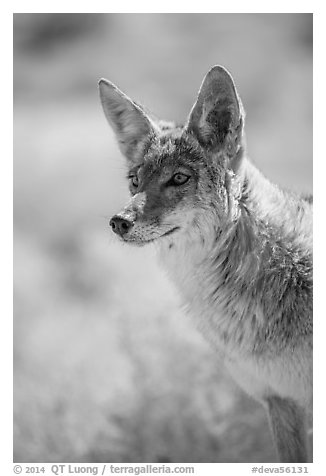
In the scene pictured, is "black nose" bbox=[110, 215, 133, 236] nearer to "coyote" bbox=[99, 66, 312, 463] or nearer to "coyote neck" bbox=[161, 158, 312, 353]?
"coyote" bbox=[99, 66, 312, 463]

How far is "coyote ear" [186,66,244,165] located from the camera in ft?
20.2

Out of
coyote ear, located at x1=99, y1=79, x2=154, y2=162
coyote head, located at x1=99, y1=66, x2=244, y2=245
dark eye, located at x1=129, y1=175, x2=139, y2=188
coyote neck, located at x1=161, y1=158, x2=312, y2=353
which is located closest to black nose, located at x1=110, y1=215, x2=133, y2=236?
coyote head, located at x1=99, y1=66, x2=244, y2=245

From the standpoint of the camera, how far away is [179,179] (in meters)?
6.25

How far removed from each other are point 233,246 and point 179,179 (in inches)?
30.3

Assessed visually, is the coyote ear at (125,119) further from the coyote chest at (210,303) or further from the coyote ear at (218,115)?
the coyote chest at (210,303)

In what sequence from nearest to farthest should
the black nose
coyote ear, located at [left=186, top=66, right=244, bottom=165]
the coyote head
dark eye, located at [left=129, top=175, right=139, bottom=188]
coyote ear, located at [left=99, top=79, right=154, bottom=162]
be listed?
the black nose
the coyote head
coyote ear, located at [left=186, top=66, right=244, bottom=165]
dark eye, located at [left=129, top=175, right=139, bottom=188]
coyote ear, located at [left=99, top=79, right=154, bottom=162]

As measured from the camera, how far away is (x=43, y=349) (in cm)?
1241

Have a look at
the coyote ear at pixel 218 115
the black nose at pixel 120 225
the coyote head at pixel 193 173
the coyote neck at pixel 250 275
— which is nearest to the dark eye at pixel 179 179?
the coyote head at pixel 193 173

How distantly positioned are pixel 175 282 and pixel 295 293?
45.1 inches

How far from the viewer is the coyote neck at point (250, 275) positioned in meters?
6.11

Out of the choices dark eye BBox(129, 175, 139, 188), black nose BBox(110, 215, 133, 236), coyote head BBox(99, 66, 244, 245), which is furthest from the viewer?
dark eye BBox(129, 175, 139, 188)
